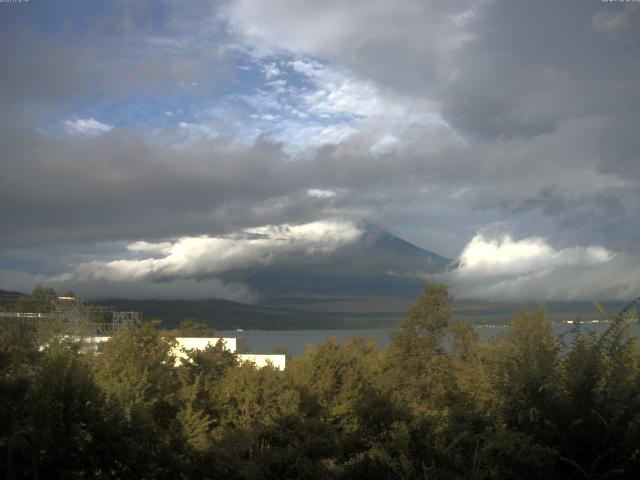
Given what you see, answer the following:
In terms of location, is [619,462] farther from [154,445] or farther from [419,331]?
[419,331]

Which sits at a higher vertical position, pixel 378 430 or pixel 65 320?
pixel 65 320

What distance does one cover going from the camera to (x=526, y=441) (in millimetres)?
9414

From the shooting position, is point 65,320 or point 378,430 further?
point 65,320

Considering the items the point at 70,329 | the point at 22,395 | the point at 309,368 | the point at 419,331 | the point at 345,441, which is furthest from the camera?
the point at 70,329

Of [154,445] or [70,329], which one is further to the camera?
[70,329]

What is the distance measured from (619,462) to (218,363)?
25.8 meters

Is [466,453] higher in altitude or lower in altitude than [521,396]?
lower

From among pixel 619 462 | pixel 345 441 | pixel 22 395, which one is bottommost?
pixel 345 441

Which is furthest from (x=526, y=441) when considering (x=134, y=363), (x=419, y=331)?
(x=419, y=331)

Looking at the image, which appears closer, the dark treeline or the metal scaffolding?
the dark treeline

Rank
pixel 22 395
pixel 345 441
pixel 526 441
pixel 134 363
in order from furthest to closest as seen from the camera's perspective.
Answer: pixel 134 363
pixel 345 441
pixel 22 395
pixel 526 441

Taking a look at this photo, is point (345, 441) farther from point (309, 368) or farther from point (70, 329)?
point (70, 329)

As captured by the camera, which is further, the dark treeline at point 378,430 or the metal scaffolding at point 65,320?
the metal scaffolding at point 65,320

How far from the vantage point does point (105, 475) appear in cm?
1149
